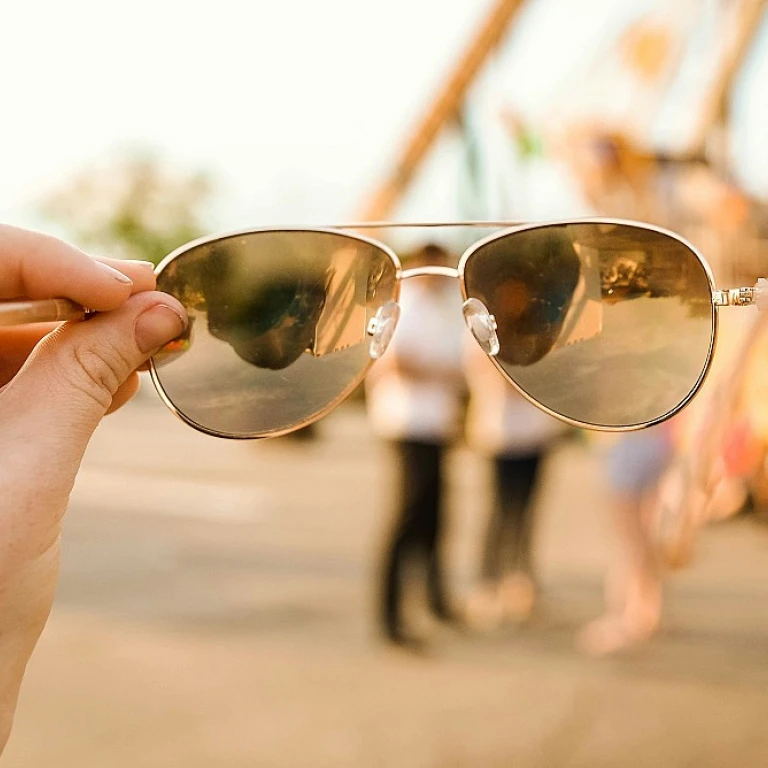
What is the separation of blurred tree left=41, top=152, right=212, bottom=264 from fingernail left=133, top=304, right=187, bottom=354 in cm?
2928

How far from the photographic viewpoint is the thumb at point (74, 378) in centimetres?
77

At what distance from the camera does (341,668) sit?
2854 millimetres

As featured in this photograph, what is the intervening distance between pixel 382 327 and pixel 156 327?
287 millimetres

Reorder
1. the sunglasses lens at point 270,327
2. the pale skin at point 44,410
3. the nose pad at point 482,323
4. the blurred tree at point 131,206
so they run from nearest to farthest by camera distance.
Result: the pale skin at point 44,410, the sunglasses lens at point 270,327, the nose pad at point 482,323, the blurred tree at point 131,206

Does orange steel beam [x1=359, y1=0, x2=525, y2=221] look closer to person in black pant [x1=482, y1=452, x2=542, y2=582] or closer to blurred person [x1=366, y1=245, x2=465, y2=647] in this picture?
blurred person [x1=366, y1=245, x2=465, y2=647]

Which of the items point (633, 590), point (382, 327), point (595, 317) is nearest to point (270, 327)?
point (382, 327)

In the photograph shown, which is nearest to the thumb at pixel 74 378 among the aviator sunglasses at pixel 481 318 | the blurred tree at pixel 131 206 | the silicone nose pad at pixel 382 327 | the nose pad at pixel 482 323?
the aviator sunglasses at pixel 481 318

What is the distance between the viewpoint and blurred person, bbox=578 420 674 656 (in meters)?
2.94

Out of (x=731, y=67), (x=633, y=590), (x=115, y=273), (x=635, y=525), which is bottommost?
(x=633, y=590)

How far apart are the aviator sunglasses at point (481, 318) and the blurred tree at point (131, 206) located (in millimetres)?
29162

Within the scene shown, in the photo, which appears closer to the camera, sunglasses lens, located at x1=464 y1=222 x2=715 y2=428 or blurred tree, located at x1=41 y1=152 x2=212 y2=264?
sunglasses lens, located at x1=464 y1=222 x2=715 y2=428

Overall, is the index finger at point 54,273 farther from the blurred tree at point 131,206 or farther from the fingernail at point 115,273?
the blurred tree at point 131,206

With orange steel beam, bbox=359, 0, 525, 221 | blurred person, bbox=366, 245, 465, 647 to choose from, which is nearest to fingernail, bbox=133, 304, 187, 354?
orange steel beam, bbox=359, 0, 525, 221

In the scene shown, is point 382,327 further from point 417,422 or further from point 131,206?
point 131,206
